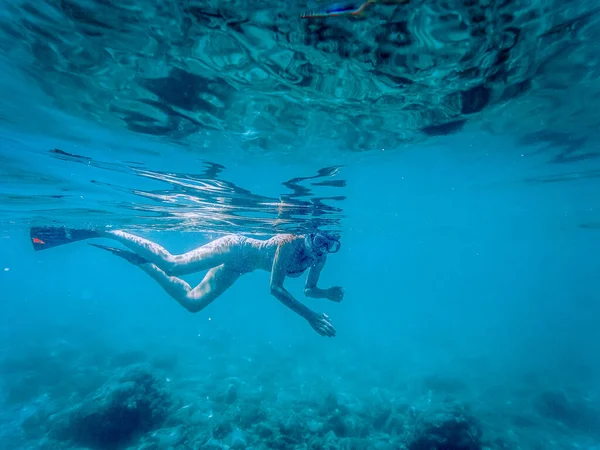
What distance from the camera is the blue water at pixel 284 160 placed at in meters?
5.68

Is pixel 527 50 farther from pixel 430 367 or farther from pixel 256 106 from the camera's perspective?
pixel 430 367

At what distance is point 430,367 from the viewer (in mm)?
29891

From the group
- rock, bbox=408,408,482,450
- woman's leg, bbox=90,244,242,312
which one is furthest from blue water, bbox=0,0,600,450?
woman's leg, bbox=90,244,242,312

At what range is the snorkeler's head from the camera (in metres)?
8.41

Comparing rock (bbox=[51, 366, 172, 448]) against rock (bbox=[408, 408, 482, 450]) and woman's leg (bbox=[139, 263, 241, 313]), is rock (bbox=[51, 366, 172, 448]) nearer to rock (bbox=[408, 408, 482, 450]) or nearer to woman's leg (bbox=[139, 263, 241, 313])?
woman's leg (bbox=[139, 263, 241, 313])

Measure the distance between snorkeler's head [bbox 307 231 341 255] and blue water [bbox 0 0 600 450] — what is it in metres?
3.22

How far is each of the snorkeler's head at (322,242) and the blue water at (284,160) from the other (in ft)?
10.6

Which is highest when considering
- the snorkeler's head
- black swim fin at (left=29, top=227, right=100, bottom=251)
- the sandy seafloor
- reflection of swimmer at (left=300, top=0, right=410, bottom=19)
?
reflection of swimmer at (left=300, top=0, right=410, bottom=19)

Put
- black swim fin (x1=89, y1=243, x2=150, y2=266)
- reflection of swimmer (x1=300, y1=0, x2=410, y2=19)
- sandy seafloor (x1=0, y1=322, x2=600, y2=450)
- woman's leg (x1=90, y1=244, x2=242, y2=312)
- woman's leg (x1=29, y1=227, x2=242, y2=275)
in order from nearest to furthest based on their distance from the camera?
1. reflection of swimmer (x1=300, y1=0, x2=410, y2=19)
2. black swim fin (x1=89, y1=243, x2=150, y2=266)
3. woman's leg (x1=90, y1=244, x2=242, y2=312)
4. woman's leg (x1=29, y1=227, x2=242, y2=275)
5. sandy seafloor (x1=0, y1=322, x2=600, y2=450)

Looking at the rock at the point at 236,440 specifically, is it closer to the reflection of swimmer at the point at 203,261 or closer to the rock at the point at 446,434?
the reflection of swimmer at the point at 203,261

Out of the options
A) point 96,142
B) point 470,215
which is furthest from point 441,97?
point 470,215

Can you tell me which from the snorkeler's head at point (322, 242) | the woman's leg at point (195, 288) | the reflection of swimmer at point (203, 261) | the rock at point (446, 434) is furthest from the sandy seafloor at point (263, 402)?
the snorkeler's head at point (322, 242)

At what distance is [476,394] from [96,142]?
25851mm

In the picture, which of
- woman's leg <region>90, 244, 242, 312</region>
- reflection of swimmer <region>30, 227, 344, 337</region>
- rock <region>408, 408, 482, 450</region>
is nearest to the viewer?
reflection of swimmer <region>30, 227, 344, 337</region>
